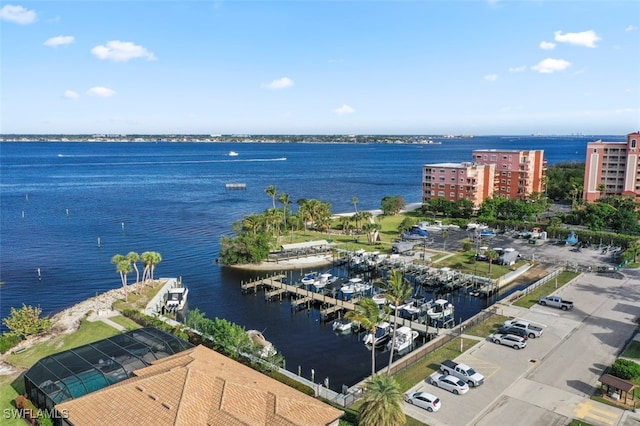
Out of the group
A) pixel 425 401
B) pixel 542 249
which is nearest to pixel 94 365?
pixel 425 401

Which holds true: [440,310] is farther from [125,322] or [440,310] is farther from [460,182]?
[460,182]

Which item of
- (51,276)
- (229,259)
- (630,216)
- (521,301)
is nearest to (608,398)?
(521,301)

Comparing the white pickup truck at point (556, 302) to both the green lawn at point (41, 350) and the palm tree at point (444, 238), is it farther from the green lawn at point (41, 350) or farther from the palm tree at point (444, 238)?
the green lawn at point (41, 350)

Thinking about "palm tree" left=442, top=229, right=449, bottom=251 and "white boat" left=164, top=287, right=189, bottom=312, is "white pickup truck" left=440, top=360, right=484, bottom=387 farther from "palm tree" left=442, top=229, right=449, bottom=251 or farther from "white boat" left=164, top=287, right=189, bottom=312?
"palm tree" left=442, top=229, right=449, bottom=251

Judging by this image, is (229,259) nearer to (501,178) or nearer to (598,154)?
(501,178)

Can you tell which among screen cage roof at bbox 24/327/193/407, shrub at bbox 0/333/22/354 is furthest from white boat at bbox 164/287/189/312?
→ screen cage roof at bbox 24/327/193/407

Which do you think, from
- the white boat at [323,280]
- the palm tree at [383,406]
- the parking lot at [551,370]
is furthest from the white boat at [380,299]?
the palm tree at [383,406]
